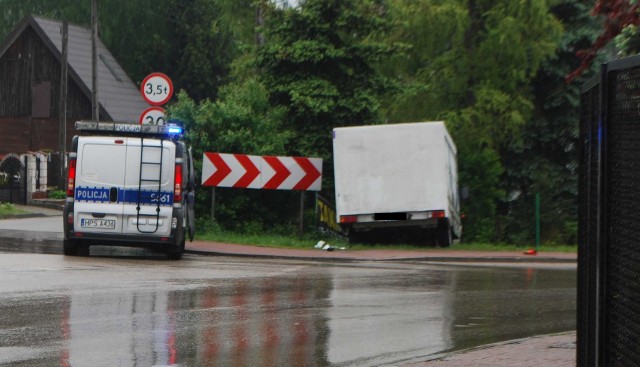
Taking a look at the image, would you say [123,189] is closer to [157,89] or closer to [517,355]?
[157,89]

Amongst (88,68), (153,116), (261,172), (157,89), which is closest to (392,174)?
(261,172)

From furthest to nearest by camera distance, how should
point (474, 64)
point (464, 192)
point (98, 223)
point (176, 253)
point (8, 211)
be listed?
1. point (474, 64)
2. point (8, 211)
3. point (464, 192)
4. point (176, 253)
5. point (98, 223)

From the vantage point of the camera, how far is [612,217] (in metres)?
6.01

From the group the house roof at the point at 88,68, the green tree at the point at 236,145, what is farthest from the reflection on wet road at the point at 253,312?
the house roof at the point at 88,68

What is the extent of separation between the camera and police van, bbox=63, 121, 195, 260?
2178cm

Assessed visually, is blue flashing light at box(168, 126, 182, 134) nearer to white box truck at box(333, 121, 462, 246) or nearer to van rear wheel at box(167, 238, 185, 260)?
van rear wheel at box(167, 238, 185, 260)

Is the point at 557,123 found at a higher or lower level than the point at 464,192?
higher

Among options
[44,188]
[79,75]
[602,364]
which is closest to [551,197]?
[44,188]

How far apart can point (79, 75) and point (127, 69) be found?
674 inches

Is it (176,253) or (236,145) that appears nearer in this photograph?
(176,253)

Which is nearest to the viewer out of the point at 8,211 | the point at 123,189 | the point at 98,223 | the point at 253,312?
the point at 253,312

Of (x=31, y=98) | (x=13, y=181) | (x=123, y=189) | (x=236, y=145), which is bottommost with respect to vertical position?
(x=123, y=189)

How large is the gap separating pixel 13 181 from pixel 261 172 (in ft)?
40.3

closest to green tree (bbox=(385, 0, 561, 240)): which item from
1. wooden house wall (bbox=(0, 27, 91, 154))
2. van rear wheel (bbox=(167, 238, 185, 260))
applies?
van rear wheel (bbox=(167, 238, 185, 260))
